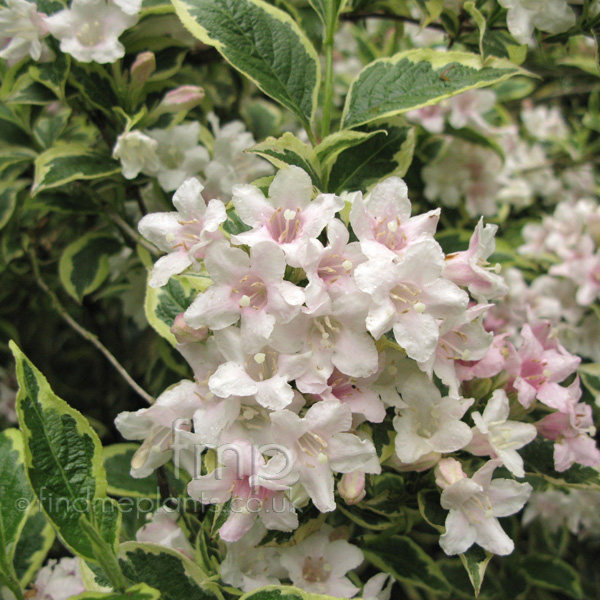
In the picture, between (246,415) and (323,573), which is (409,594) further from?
(246,415)

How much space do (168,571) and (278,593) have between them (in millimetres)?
203

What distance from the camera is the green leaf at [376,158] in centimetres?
104

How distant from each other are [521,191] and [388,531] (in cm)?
133

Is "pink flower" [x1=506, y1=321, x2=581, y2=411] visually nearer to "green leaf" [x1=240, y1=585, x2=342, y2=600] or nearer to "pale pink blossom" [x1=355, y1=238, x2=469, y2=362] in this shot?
"pale pink blossom" [x1=355, y1=238, x2=469, y2=362]

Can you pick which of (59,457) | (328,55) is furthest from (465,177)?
(59,457)

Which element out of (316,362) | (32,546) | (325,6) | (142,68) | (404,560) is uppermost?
(325,6)

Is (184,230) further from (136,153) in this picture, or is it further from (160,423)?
(136,153)

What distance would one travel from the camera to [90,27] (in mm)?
1159

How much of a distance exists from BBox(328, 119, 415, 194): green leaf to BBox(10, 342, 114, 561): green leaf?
0.57 m

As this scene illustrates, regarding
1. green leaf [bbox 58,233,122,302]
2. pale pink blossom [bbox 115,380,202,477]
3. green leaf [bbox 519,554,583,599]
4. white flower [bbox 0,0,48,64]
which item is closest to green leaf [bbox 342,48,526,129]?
pale pink blossom [bbox 115,380,202,477]

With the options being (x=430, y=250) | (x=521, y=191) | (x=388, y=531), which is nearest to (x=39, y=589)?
(x=388, y=531)

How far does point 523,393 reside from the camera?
3.22ft

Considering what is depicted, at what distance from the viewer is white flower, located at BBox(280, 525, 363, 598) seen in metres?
0.95

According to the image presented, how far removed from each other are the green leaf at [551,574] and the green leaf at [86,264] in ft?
4.51
